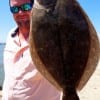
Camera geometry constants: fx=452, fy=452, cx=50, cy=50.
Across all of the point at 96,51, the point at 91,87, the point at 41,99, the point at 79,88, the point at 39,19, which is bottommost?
the point at 91,87

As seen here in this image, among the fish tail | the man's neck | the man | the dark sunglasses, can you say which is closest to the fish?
the fish tail

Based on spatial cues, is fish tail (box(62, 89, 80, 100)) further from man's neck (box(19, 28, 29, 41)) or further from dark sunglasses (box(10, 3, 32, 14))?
man's neck (box(19, 28, 29, 41))

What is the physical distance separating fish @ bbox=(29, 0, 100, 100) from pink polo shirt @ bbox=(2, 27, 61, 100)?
3.68 ft

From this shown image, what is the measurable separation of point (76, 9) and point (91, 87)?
49.6 ft

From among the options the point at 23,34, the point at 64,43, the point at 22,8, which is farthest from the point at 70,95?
the point at 23,34

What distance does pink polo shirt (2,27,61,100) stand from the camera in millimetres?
4730


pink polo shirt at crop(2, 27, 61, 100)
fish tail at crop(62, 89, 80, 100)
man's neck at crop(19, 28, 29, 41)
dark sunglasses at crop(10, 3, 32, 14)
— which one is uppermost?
dark sunglasses at crop(10, 3, 32, 14)

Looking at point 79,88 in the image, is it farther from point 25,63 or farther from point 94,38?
point 25,63

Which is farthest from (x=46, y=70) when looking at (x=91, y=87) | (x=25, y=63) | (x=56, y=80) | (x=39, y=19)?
(x=91, y=87)

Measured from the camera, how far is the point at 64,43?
3.58m

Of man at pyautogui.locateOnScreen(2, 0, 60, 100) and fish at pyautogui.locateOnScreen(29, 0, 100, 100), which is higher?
fish at pyautogui.locateOnScreen(29, 0, 100, 100)

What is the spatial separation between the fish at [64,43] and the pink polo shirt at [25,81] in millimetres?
1121

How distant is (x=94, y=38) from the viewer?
3529 millimetres

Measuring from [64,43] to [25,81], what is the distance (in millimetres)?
1266
